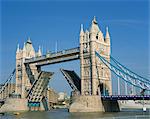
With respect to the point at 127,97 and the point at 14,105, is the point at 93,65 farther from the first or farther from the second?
the point at 14,105

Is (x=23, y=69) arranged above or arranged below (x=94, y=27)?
below

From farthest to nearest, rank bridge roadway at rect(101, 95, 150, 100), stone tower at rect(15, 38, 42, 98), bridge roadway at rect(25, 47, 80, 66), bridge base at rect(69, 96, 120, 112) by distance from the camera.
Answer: stone tower at rect(15, 38, 42, 98), bridge roadway at rect(25, 47, 80, 66), bridge base at rect(69, 96, 120, 112), bridge roadway at rect(101, 95, 150, 100)

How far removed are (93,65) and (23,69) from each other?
2784 cm

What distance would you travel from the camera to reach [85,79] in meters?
66.2

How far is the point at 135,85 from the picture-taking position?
63.3 meters

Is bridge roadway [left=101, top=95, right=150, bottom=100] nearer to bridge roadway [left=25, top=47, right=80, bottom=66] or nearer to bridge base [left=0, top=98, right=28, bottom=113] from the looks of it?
bridge roadway [left=25, top=47, right=80, bottom=66]

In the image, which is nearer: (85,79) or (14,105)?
(85,79)

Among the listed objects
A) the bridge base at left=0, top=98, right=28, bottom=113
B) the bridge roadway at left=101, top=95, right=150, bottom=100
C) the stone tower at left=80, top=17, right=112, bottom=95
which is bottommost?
the bridge base at left=0, top=98, right=28, bottom=113

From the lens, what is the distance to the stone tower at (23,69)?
83.5 metres

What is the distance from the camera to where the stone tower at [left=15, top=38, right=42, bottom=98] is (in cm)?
8350

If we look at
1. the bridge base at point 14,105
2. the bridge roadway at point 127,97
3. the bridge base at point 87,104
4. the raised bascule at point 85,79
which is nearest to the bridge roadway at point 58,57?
the raised bascule at point 85,79

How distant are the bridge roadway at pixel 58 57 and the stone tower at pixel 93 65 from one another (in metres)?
2.98

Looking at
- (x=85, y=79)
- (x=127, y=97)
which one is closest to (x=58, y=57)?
(x=85, y=79)

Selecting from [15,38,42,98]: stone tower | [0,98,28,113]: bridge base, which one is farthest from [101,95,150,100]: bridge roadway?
[15,38,42,98]: stone tower
